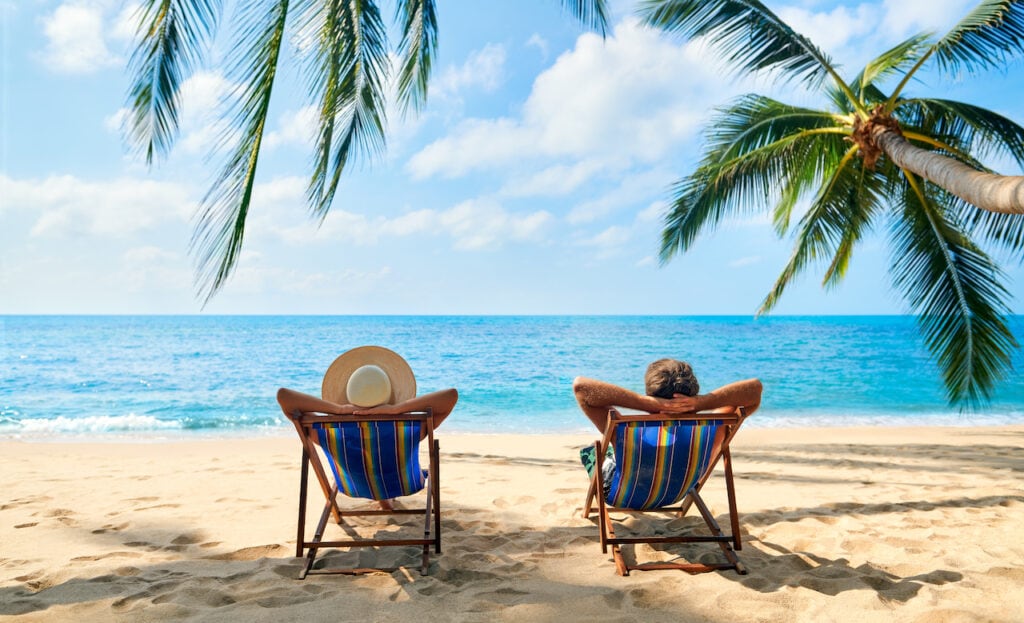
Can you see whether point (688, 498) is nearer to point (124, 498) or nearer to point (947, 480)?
point (947, 480)

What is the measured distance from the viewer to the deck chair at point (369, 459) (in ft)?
8.50

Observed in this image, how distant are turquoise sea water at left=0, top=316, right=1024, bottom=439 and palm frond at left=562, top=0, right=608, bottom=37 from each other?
14.6ft

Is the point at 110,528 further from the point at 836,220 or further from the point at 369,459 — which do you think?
the point at 836,220

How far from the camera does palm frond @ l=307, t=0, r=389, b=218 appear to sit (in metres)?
3.86

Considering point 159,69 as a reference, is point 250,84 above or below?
below

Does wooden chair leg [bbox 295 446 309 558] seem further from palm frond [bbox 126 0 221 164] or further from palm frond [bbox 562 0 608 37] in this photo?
palm frond [bbox 562 0 608 37]

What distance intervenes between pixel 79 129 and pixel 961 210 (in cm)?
916

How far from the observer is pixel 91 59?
3.36 m

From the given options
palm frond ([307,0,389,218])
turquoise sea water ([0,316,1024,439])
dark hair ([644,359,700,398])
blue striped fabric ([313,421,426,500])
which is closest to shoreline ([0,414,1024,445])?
turquoise sea water ([0,316,1024,439])

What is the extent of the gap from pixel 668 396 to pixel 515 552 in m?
1.01

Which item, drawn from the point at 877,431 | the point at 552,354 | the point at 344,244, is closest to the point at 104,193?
the point at 344,244

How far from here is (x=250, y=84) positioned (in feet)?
10.0

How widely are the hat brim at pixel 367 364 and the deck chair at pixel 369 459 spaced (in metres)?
0.34

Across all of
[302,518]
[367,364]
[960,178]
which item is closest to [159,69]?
[367,364]
